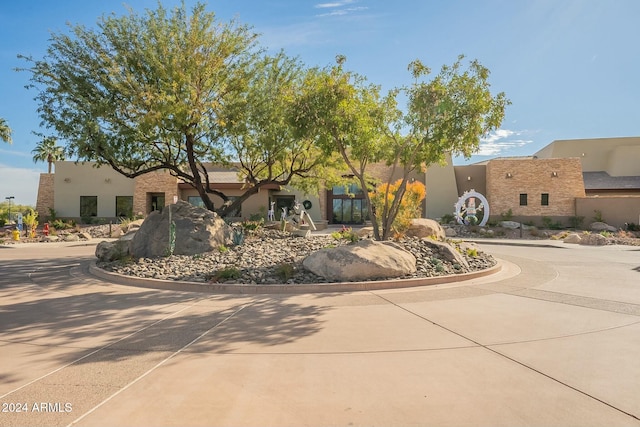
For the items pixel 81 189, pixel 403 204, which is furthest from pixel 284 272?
pixel 81 189

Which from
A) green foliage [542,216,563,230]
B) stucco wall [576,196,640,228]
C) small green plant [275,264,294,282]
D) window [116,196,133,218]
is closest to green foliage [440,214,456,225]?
green foliage [542,216,563,230]

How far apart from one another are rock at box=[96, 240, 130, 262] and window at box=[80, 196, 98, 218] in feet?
84.6

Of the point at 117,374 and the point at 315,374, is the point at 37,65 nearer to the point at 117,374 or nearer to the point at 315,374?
the point at 117,374

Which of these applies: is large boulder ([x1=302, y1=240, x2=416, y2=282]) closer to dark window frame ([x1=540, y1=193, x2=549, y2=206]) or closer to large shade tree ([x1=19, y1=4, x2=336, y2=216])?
large shade tree ([x1=19, y1=4, x2=336, y2=216])

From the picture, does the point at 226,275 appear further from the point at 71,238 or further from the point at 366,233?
the point at 71,238

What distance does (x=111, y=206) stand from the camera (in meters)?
35.2

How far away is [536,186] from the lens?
31078mm

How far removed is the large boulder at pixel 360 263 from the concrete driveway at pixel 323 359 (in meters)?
1.00

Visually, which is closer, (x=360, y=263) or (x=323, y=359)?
(x=323, y=359)

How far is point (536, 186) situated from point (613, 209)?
203 inches

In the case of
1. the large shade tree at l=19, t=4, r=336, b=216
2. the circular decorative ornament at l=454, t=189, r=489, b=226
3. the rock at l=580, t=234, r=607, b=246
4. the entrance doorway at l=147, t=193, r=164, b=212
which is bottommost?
the rock at l=580, t=234, r=607, b=246

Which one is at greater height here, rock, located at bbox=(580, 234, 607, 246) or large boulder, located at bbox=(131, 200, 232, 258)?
large boulder, located at bbox=(131, 200, 232, 258)

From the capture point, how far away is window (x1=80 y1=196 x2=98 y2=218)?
35.2 meters

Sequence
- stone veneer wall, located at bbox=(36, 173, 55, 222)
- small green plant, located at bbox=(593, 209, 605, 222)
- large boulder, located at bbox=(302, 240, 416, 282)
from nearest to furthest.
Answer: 1. large boulder, located at bbox=(302, 240, 416, 282)
2. small green plant, located at bbox=(593, 209, 605, 222)
3. stone veneer wall, located at bbox=(36, 173, 55, 222)
